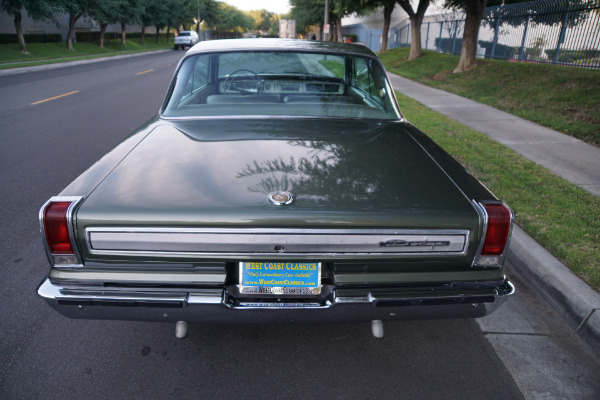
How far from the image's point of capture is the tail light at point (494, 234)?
83.3 inches

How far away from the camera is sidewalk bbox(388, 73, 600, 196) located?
5759mm

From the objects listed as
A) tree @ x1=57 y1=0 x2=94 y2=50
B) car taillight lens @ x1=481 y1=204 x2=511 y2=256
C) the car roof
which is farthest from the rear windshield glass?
tree @ x1=57 y1=0 x2=94 y2=50

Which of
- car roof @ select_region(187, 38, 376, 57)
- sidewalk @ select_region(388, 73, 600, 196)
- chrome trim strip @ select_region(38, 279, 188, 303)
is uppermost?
car roof @ select_region(187, 38, 376, 57)

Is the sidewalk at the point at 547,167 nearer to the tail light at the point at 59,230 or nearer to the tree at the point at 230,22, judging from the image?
the tail light at the point at 59,230

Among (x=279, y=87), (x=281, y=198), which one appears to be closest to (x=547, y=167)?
(x=279, y=87)

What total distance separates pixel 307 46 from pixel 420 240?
2.14m

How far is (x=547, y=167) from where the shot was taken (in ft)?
19.4

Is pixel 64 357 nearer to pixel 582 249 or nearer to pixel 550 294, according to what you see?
pixel 550 294

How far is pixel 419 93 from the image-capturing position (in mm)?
13320

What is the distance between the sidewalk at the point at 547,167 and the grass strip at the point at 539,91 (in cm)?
38

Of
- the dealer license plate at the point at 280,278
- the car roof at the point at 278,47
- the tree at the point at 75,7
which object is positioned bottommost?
the dealer license plate at the point at 280,278

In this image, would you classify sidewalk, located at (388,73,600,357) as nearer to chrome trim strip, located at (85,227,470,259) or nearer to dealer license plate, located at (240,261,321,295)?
chrome trim strip, located at (85,227,470,259)

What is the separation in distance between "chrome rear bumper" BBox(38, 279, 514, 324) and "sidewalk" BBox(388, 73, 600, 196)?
3999 millimetres

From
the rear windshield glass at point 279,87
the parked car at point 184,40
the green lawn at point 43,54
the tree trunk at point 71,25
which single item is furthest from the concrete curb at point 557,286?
the parked car at point 184,40
